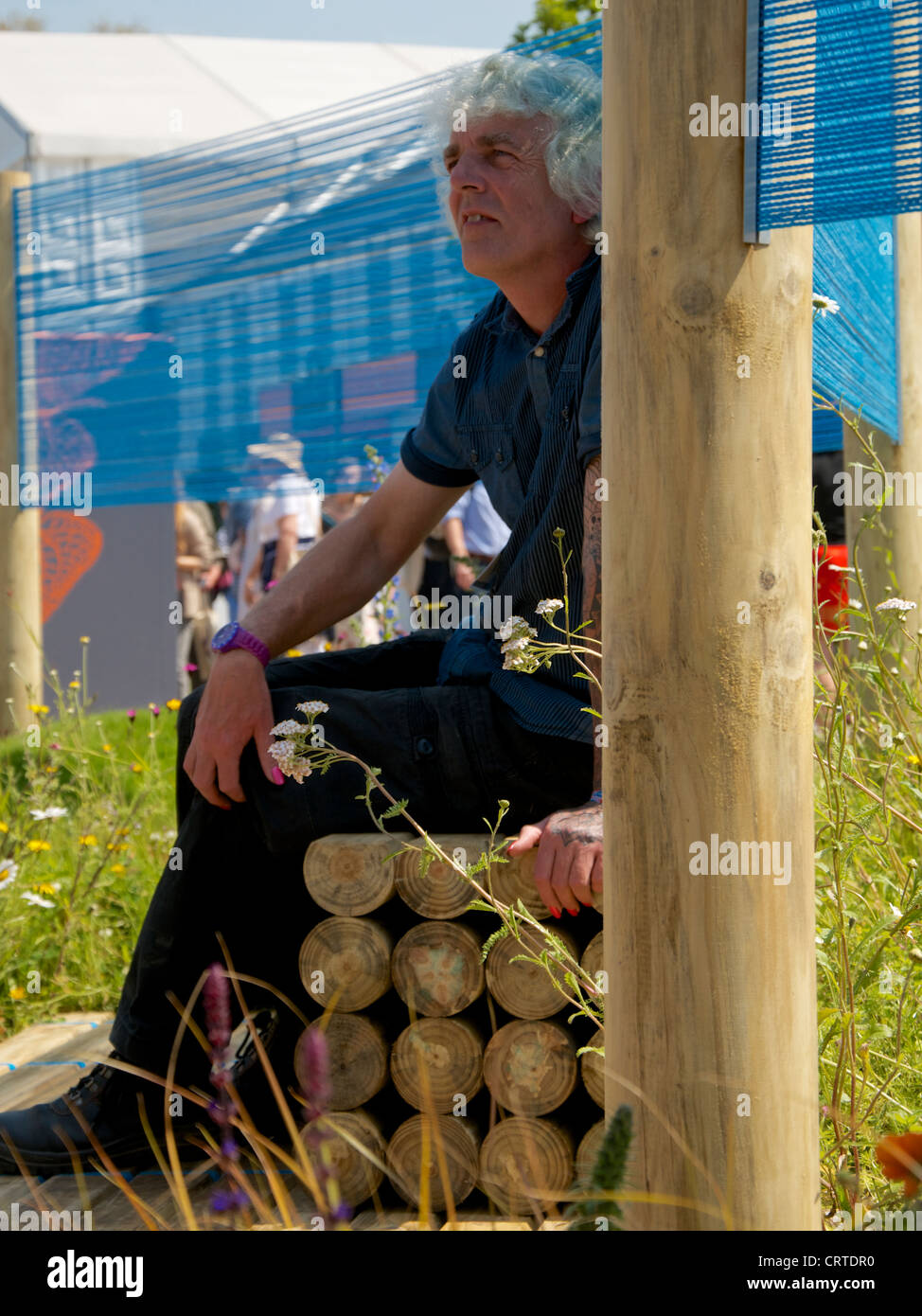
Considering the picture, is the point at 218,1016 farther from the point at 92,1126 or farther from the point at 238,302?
the point at 238,302

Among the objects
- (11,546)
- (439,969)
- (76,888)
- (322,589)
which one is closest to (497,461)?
(322,589)

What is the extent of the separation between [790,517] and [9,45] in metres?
9.49

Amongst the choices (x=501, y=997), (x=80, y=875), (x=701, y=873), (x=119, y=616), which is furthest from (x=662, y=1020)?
(x=119, y=616)

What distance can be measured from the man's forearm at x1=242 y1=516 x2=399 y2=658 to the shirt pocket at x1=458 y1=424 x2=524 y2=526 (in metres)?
0.29

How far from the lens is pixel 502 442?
251 centimetres

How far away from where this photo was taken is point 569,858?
6.14ft

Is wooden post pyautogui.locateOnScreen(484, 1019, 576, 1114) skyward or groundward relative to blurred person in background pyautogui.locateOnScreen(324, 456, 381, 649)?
groundward

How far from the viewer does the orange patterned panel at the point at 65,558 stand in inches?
311

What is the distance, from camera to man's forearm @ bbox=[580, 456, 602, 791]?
207 cm

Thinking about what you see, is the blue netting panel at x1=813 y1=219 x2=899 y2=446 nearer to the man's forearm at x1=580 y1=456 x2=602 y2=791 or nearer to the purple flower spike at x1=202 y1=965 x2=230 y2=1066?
the man's forearm at x1=580 y1=456 x2=602 y2=791

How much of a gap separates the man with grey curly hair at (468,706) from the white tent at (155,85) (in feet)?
20.2

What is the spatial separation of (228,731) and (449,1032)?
0.60 m

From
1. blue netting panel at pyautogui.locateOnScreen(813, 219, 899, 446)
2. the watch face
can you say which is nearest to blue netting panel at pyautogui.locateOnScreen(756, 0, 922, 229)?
blue netting panel at pyautogui.locateOnScreen(813, 219, 899, 446)
